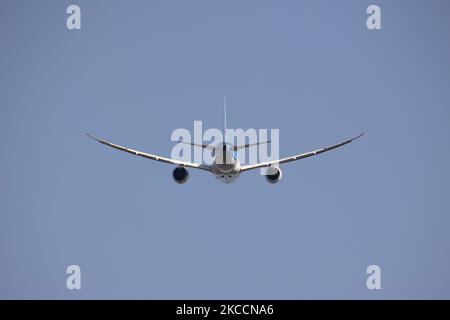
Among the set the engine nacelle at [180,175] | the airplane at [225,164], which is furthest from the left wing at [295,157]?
the engine nacelle at [180,175]

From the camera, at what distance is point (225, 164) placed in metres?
94.1

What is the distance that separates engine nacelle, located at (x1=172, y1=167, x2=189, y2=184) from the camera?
3816 inches

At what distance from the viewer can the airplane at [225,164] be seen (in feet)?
309

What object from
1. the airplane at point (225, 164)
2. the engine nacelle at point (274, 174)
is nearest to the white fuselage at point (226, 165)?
the airplane at point (225, 164)

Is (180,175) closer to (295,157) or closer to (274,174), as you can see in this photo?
(274,174)

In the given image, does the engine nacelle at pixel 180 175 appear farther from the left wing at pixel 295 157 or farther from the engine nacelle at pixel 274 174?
the engine nacelle at pixel 274 174

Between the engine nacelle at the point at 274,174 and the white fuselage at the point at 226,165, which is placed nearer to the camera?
the white fuselage at the point at 226,165

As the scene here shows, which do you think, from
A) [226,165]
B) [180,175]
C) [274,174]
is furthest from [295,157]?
[180,175]

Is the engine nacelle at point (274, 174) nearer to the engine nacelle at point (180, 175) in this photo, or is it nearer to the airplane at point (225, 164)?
the airplane at point (225, 164)

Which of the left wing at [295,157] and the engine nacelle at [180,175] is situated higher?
the left wing at [295,157]

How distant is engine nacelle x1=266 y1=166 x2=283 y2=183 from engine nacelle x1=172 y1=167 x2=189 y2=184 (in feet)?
26.3
